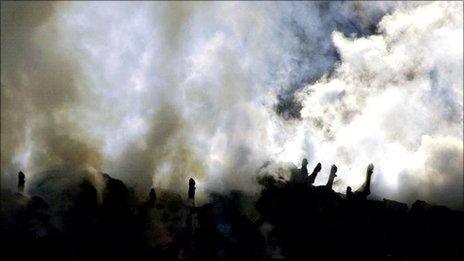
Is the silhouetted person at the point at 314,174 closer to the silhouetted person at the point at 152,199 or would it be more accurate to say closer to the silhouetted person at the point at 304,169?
the silhouetted person at the point at 304,169

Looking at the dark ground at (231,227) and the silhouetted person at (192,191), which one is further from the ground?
the silhouetted person at (192,191)

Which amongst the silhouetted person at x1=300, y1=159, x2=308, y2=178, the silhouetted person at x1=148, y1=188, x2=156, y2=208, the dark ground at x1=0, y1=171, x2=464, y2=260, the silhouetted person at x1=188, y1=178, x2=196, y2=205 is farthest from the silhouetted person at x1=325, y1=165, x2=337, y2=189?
the silhouetted person at x1=148, y1=188, x2=156, y2=208

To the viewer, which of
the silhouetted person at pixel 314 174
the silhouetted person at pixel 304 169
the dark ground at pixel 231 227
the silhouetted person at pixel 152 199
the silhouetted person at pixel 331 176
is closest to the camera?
the dark ground at pixel 231 227

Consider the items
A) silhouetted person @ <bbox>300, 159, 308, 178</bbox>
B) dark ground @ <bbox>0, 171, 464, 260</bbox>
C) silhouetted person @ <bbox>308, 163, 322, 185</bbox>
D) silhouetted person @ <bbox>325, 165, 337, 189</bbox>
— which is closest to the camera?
dark ground @ <bbox>0, 171, 464, 260</bbox>

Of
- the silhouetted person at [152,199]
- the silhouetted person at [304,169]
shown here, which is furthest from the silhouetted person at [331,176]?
the silhouetted person at [152,199]

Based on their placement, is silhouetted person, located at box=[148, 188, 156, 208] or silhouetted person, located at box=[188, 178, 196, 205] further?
silhouetted person, located at box=[188, 178, 196, 205]

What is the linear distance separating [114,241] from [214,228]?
12921 millimetres

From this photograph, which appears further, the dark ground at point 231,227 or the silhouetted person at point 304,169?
the silhouetted person at point 304,169

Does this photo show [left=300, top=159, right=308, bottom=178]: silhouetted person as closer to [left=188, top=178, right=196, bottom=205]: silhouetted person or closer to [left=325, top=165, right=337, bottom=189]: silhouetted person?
[left=325, top=165, right=337, bottom=189]: silhouetted person

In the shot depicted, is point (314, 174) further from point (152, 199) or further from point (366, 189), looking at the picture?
point (152, 199)

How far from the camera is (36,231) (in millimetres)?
49094

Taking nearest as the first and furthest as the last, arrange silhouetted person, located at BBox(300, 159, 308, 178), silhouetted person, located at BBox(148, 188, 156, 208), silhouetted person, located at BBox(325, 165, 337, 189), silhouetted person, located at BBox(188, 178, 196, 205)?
1. silhouetted person, located at BBox(148, 188, 156, 208)
2. silhouetted person, located at BBox(188, 178, 196, 205)
3. silhouetted person, located at BBox(325, 165, 337, 189)
4. silhouetted person, located at BBox(300, 159, 308, 178)

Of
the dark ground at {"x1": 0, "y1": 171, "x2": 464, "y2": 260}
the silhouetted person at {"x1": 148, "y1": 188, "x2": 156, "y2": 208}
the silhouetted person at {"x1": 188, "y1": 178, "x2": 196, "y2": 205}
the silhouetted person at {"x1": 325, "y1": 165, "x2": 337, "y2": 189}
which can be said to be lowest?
the dark ground at {"x1": 0, "y1": 171, "x2": 464, "y2": 260}

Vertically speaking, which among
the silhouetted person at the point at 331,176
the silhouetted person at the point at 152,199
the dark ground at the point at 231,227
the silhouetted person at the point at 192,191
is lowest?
the dark ground at the point at 231,227
